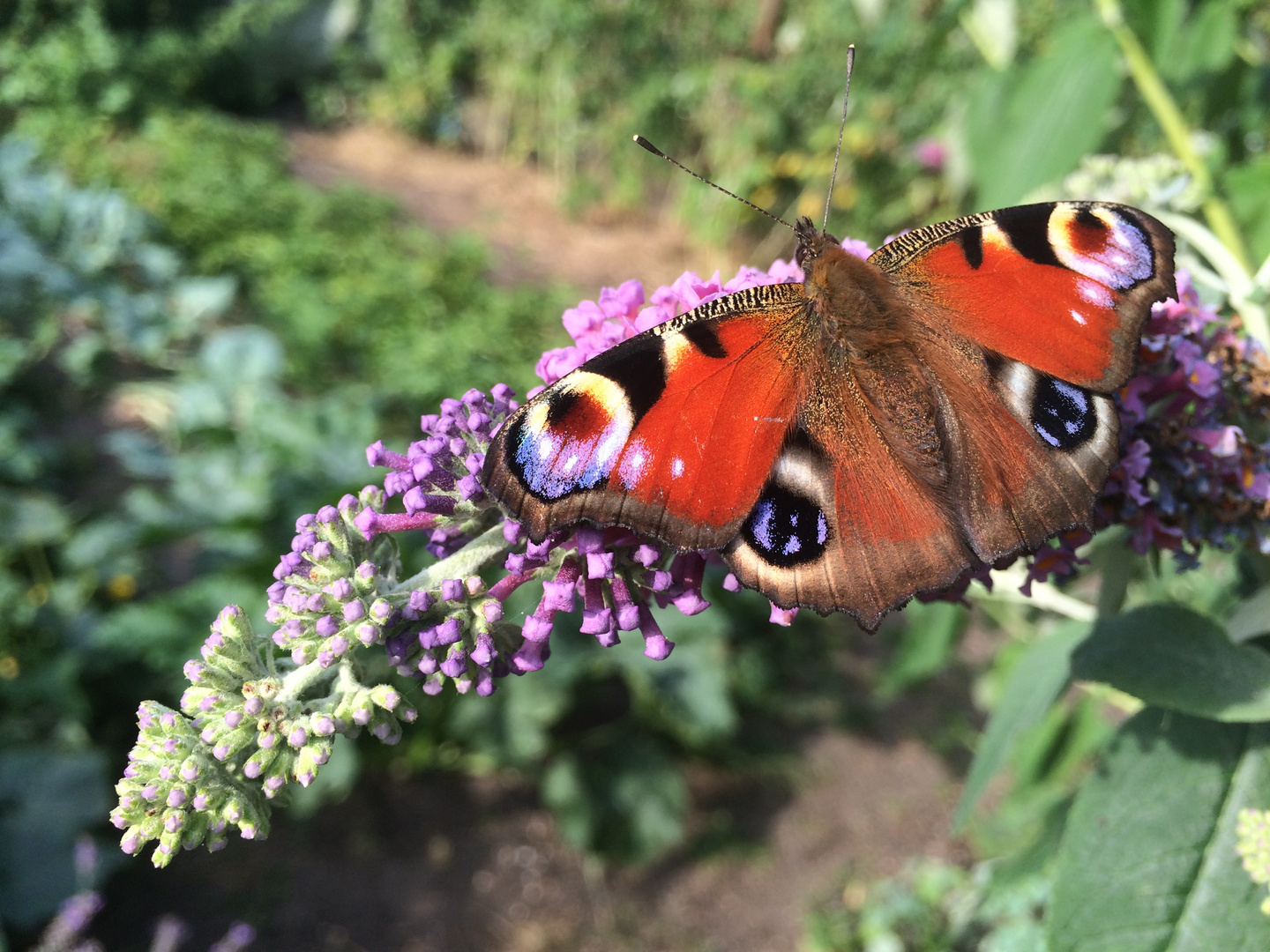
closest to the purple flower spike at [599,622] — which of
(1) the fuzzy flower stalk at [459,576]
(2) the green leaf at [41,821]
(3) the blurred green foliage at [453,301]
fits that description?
(1) the fuzzy flower stalk at [459,576]

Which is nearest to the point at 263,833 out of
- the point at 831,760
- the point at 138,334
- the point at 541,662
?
the point at 541,662

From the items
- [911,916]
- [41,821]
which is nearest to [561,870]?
[911,916]

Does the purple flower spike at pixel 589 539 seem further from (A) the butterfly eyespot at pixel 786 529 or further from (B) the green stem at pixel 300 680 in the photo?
(B) the green stem at pixel 300 680

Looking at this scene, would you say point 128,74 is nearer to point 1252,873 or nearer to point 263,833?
point 263,833

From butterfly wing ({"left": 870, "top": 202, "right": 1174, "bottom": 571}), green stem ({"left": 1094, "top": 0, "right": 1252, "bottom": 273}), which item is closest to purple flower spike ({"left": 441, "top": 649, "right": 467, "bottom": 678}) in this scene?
butterfly wing ({"left": 870, "top": 202, "right": 1174, "bottom": 571})

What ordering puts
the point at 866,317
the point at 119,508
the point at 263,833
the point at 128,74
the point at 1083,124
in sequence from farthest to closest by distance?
the point at 128,74 → the point at 119,508 → the point at 1083,124 → the point at 866,317 → the point at 263,833

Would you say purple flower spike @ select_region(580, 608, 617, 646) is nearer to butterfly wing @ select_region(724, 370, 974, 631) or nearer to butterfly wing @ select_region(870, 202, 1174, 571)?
butterfly wing @ select_region(724, 370, 974, 631)

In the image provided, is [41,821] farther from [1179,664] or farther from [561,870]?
A: [1179,664]
